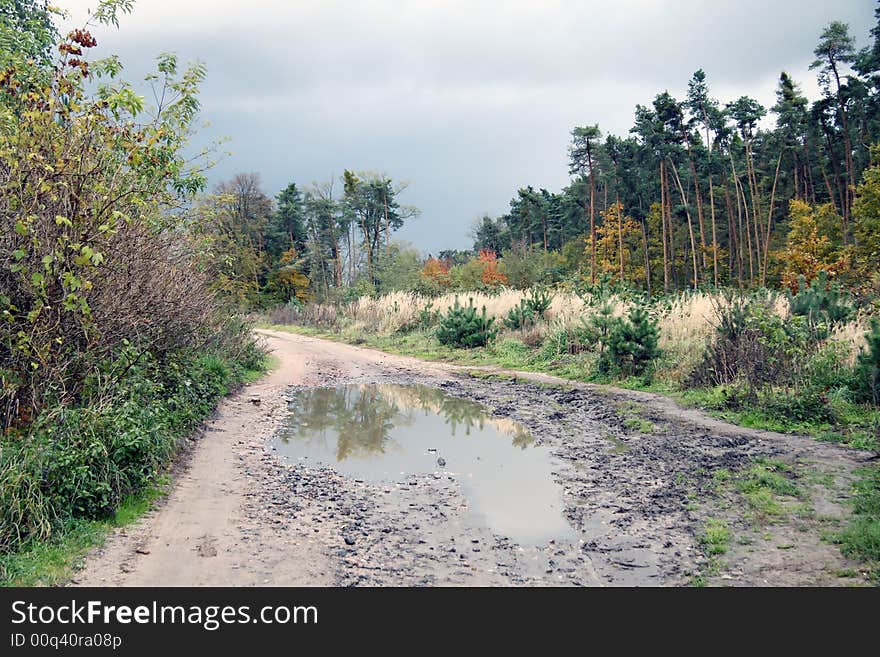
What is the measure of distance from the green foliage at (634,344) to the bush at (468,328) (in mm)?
6706

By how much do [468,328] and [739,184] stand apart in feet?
92.3

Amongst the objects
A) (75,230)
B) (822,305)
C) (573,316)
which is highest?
(75,230)

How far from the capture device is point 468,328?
66.9 feet

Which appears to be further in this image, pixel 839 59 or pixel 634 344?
pixel 839 59

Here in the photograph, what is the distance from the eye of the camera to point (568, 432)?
9.93 metres

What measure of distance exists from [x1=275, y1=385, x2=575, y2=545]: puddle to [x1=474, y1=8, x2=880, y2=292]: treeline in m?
22.2

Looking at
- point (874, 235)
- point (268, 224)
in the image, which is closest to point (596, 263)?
point (874, 235)

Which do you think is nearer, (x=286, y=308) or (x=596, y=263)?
(x=286, y=308)

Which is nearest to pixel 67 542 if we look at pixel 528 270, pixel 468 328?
pixel 468 328

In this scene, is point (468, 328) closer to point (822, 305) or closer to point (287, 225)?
point (822, 305)

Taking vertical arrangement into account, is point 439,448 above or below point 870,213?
below

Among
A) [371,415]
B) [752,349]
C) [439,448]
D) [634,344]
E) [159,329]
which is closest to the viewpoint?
[159,329]

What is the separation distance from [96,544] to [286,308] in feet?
118

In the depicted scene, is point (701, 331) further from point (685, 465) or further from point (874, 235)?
point (874, 235)
